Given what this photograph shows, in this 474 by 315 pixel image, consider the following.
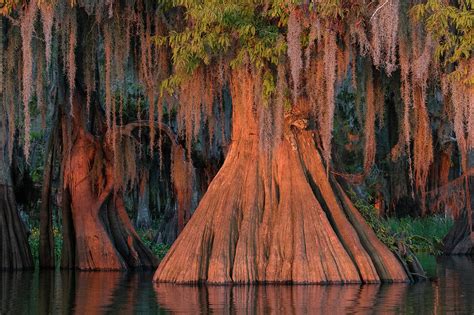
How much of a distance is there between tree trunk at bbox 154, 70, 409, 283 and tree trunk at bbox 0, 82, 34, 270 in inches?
232

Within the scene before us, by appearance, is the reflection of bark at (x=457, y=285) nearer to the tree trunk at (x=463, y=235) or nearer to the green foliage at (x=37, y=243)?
the tree trunk at (x=463, y=235)

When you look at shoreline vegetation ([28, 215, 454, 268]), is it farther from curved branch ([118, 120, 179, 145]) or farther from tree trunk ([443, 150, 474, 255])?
curved branch ([118, 120, 179, 145])

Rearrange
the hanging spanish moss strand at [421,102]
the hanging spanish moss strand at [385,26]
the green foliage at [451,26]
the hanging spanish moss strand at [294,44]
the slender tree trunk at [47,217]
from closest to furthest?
the hanging spanish moss strand at [385,26] < the green foliage at [451,26] < the hanging spanish moss strand at [294,44] < the hanging spanish moss strand at [421,102] < the slender tree trunk at [47,217]

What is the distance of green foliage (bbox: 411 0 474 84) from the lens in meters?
16.8

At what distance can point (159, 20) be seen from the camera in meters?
19.8

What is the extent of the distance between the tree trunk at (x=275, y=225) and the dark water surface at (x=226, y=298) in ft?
1.36

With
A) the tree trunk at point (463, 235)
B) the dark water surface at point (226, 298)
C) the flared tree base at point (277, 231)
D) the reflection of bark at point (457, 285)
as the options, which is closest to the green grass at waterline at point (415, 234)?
the tree trunk at point (463, 235)

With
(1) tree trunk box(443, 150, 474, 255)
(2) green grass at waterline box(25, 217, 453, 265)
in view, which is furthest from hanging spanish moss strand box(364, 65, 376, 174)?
(1) tree trunk box(443, 150, 474, 255)

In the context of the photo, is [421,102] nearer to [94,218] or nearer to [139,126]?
[139,126]

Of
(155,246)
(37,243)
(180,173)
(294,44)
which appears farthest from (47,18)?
(37,243)

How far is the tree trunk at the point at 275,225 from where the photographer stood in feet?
57.8

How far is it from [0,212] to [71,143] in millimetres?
2303

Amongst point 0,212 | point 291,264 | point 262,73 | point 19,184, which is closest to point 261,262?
point 291,264

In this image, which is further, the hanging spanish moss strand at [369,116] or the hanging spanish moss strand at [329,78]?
the hanging spanish moss strand at [369,116]
